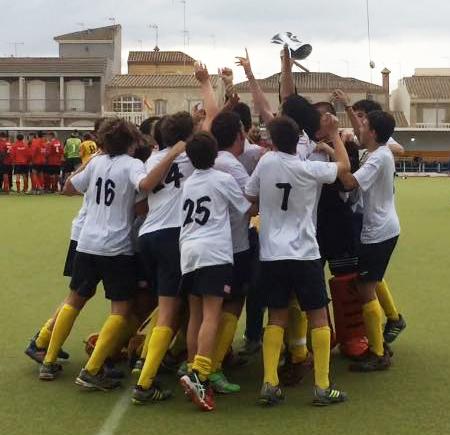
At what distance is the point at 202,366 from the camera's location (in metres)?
5.16

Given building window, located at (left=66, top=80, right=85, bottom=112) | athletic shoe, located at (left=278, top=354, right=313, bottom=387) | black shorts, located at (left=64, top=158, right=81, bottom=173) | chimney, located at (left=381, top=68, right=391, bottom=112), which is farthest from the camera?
chimney, located at (left=381, top=68, right=391, bottom=112)

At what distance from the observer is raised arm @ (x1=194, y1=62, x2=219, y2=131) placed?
5961mm

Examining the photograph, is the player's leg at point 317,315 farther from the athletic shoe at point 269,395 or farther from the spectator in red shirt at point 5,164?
the spectator in red shirt at point 5,164

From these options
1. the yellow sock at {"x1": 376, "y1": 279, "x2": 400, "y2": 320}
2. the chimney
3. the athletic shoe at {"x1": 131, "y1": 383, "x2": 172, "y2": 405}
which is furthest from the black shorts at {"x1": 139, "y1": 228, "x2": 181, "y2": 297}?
the chimney

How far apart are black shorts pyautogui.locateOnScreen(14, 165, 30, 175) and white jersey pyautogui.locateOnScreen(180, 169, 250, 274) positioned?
67.3 feet

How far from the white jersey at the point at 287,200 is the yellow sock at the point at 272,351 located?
446mm

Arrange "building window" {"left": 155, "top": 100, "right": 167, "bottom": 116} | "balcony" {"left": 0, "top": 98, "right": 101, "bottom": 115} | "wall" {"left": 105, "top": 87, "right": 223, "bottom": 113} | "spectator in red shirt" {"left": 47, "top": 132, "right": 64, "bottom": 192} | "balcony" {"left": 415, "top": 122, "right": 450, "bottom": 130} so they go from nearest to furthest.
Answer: "spectator in red shirt" {"left": 47, "top": 132, "right": 64, "bottom": 192}
"balcony" {"left": 0, "top": 98, "right": 101, "bottom": 115}
"wall" {"left": 105, "top": 87, "right": 223, "bottom": 113}
"building window" {"left": 155, "top": 100, "right": 167, "bottom": 116}
"balcony" {"left": 415, "top": 122, "right": 450, "bottom": 130}

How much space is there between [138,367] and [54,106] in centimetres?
6296

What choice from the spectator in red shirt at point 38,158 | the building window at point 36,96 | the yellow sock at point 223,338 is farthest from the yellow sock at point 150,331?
the building window at point 36,96

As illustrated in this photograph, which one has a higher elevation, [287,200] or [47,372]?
[287,200]

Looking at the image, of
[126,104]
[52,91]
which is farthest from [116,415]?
[126,104]

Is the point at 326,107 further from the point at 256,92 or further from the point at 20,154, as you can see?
the point at 20,154

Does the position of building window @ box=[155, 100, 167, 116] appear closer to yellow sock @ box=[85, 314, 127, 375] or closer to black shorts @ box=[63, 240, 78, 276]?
black shorts @ box=[63, 240, 78, 276]

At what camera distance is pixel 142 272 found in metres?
5.85
